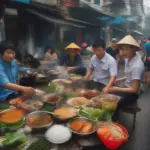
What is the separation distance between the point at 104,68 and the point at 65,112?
78.6 inches

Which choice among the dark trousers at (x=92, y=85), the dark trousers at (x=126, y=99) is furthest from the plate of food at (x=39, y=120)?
the dark trousers at (x=92, y=85)

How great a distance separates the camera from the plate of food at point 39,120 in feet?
7.14

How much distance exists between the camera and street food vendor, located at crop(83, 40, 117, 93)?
385 cm

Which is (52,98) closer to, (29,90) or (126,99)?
(29,90)

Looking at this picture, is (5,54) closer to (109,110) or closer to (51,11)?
(109,110)

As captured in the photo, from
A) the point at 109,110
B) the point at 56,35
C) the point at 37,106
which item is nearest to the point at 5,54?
the point at 37,106

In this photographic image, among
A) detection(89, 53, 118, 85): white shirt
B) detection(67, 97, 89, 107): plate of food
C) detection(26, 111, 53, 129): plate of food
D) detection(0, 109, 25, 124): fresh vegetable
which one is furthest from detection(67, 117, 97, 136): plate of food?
detection(89, 53, 118, 85): white shirt

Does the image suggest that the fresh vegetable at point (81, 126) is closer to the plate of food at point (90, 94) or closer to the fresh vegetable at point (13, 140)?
the fresh vegetable at point (13, 140)

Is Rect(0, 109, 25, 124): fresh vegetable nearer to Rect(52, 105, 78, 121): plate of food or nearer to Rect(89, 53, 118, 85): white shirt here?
Rect(52, 105, 78, 121): plate of food

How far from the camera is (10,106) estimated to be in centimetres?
266

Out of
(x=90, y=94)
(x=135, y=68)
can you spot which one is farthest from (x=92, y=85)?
(x=135, y=68)

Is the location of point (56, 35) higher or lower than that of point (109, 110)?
higher

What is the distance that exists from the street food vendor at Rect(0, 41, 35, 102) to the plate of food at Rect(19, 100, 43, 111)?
0.18 meters

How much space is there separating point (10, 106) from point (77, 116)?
1.05 metres
